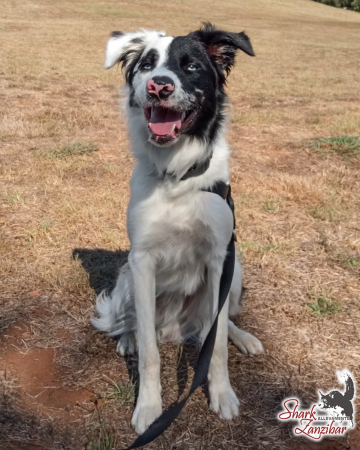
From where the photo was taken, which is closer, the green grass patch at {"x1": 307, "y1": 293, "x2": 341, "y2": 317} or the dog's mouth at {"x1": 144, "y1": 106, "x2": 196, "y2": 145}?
the dog's mouth at {"x1": 144, "y1": 106, "x2": 196, "y2": 145}

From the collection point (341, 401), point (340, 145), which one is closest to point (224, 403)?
point (341, 401)

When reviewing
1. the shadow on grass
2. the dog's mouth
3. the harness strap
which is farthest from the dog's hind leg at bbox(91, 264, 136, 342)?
the dog's mouth

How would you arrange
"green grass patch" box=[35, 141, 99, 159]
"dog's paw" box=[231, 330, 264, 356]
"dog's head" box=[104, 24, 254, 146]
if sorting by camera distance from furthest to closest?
1. "green grass patch" box=[35, 141, 99, 159]
2. "dog's paw" box=[231, 330, 264, 356]
3. "dog's head" box=[104, 24, 254, 146]

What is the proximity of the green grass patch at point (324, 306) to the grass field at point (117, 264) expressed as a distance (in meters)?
0.01

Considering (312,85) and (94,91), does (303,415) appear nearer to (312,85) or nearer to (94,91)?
(94,91)

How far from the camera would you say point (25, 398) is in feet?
8.83

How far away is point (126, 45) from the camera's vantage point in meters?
2.95

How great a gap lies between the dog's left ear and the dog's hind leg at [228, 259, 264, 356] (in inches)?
53.5

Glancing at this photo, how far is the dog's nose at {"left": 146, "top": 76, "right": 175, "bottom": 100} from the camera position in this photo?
2.36m

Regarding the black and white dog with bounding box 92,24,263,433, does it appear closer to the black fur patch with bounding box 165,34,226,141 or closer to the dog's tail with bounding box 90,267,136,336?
the black fur patch with bounding box 165,34,226,141

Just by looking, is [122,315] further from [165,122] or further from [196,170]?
Answer: [165,122]

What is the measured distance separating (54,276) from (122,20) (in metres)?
31.9

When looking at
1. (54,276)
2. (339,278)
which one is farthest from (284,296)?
(54,276)

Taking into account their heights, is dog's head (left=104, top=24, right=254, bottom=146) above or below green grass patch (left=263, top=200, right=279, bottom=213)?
above
